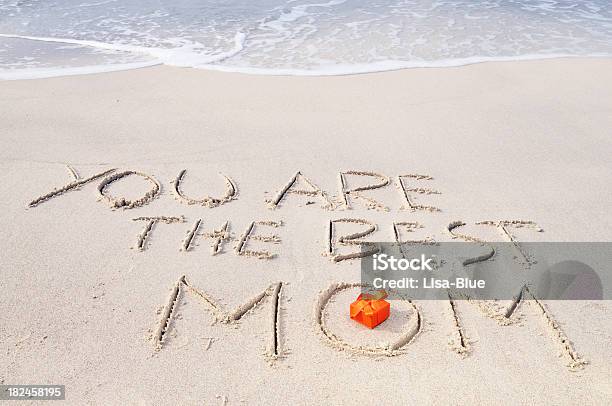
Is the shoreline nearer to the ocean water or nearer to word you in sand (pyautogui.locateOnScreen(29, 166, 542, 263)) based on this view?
the ocean water

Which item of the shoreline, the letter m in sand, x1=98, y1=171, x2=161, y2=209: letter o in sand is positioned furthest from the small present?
the shoreline

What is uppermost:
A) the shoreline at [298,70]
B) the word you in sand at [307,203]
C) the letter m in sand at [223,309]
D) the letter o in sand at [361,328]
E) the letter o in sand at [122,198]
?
the shoreline at [298,70]

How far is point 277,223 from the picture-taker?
120 inches

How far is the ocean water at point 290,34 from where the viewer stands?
5.81 m

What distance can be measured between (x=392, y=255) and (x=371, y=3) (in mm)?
6076

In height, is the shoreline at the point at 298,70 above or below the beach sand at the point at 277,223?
above

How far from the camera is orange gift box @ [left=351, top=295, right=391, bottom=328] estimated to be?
2297 mm

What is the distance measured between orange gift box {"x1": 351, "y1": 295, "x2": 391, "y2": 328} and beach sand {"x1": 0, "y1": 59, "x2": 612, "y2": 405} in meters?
0.04

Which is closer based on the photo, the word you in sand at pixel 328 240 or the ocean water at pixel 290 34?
the word you in sand at pixel 328 240

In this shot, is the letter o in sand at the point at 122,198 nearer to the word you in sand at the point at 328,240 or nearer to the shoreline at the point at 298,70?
the word you in sand at the point at 328,240

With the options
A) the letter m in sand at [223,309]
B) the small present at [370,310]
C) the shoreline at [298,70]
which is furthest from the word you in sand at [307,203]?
the shoreline at [298,70]

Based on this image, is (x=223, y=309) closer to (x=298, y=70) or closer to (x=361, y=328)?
(x=361, y=328)

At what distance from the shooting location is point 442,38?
6516 millimetres

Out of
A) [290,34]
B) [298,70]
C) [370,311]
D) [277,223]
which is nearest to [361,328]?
[370,311]
